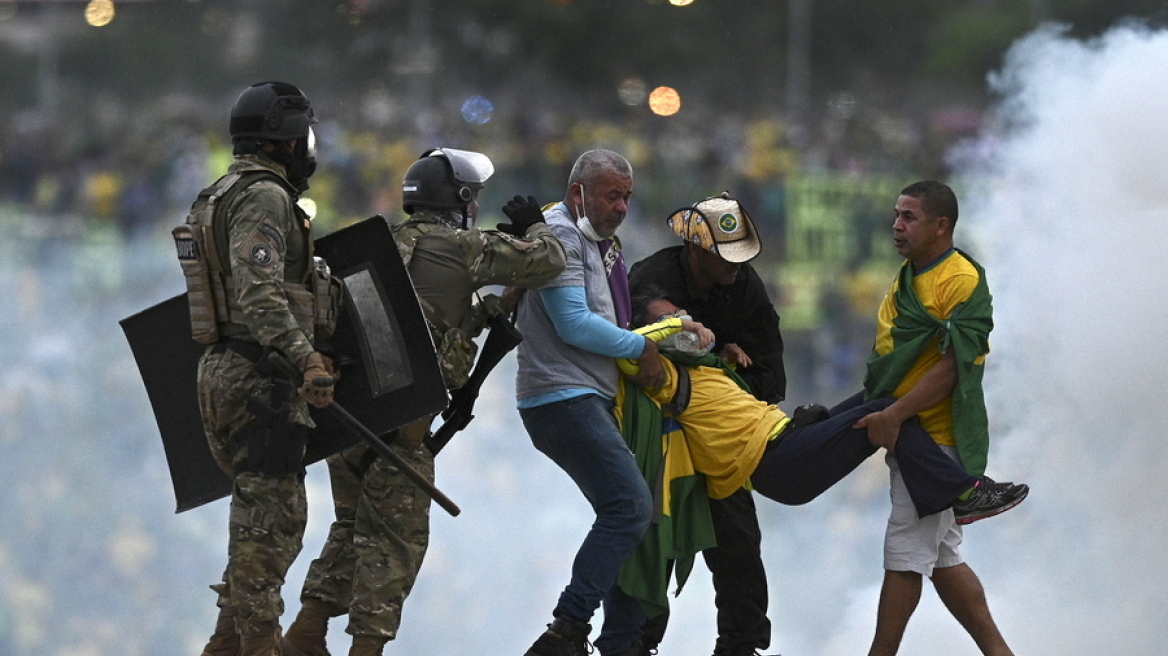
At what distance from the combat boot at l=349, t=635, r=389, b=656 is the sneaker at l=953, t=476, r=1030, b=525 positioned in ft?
5.63

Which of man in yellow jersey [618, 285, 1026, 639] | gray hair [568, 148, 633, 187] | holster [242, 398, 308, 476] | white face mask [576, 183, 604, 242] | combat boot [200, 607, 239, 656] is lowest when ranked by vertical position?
combat boot [200, 607, 239, 656]

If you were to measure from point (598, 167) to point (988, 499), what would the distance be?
1.52 meters

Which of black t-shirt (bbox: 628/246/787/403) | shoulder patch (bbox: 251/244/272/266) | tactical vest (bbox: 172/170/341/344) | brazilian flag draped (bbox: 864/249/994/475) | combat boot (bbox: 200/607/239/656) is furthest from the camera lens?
black t-shirt (bbox: 628/246/787/403)

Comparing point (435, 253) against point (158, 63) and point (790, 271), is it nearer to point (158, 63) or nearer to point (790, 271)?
point (790, 271)

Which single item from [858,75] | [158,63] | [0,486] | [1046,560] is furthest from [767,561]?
[158,63]

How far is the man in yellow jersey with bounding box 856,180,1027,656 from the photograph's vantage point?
4.65m

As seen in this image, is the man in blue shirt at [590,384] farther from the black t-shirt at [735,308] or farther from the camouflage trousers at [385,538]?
the camouflage trousers at [385,538]

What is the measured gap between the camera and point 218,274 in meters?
4.20

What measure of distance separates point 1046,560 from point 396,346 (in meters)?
3.10

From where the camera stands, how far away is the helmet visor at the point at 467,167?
470 centimetres

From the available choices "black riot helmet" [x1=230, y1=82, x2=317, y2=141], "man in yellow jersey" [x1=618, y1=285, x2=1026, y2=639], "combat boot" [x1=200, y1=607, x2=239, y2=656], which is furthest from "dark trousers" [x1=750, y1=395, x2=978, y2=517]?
"black riot helmet" [x1=230, y1=82, x2=317, y2=141]

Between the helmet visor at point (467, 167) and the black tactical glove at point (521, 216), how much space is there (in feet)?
0.39

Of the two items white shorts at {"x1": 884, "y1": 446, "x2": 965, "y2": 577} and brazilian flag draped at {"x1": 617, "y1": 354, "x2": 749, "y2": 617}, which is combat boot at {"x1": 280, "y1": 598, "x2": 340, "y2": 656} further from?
white shorts at {"x1": 884, "y1": 446, "x2": 965, "y2": 577}

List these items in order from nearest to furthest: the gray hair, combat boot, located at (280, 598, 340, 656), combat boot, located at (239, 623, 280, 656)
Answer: combat boot, located at (239, 623, 280, 656), combat boot, located at (280, 598, 340, 656), the gray hair
